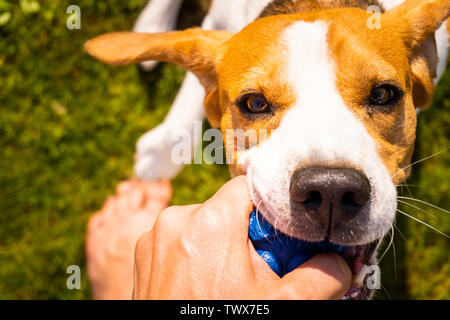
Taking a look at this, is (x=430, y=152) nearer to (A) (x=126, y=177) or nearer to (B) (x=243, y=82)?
(B) (x=243, y=82)

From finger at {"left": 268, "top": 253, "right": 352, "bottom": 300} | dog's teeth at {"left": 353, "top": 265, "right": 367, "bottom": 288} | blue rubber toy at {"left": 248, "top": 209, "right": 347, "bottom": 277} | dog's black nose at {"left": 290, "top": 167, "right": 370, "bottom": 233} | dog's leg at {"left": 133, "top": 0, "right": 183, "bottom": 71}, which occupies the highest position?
dog's leg at {"left": 133, "top": 0, "right": 183, "bottom": 71}

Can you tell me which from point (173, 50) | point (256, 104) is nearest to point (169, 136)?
point (173, 50)

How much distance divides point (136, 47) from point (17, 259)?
3.28 metres

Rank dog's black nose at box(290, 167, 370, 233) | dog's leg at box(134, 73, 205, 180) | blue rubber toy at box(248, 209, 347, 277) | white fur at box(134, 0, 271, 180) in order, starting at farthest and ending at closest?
dog's leg at box(134, 73, 205, 180), white fur at box(134, 0, 271, 180), blue rubber toy at box(248, 209, 347, 277), dog's black nose at box(290, 167, 370, 233)

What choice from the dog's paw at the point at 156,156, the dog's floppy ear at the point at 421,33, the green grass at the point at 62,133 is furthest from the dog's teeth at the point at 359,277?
the green grass at the point at 62,133

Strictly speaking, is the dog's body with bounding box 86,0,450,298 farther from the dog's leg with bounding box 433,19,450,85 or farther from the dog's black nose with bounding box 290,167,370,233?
the dog's leg with bounding box 433,19,450,85

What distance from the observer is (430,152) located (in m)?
5.07

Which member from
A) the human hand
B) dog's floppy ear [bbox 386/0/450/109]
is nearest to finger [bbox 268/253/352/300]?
the human hand

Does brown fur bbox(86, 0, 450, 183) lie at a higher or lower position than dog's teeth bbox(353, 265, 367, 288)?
higher

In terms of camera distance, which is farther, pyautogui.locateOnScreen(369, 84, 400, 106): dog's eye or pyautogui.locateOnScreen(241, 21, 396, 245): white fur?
pyautogui.locateOnScreen(369, 84, 400, 106): dog's eye

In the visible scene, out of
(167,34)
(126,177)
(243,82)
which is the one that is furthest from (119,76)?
(243,82)

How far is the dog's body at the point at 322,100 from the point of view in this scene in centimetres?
236

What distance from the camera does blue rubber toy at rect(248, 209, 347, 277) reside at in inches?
101
